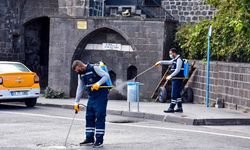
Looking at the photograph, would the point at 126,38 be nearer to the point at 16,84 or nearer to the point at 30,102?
the point at 30,102

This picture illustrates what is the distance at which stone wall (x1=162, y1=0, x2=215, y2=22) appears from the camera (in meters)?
30.5

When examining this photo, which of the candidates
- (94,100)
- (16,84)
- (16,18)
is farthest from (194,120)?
(16,18)

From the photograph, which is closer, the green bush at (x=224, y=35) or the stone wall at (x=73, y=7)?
the green bush at (x=224, y=35)

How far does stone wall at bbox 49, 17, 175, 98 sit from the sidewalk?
2228 mm

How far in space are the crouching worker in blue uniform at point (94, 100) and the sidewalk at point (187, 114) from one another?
17.7 ft

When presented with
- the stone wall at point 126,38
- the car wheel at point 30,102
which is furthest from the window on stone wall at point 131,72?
the car wheel at point 30,102

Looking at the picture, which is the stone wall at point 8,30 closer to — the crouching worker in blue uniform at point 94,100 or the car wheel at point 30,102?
the car wheel at point 30,102

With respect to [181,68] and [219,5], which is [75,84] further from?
[181,68]

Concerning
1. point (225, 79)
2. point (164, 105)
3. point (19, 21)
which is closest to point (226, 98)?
point (225, 79)

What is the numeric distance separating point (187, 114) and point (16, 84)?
554cm

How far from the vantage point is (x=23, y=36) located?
105 feet

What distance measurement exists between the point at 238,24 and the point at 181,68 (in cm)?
226

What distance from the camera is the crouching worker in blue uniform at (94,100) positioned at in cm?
1358

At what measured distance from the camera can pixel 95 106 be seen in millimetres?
13648
